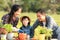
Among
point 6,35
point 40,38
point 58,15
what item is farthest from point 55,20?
point 6,35

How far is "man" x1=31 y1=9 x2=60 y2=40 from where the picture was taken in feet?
8.56

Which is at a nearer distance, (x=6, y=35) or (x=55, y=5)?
(x=6, y=35)

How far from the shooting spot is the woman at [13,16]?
263 cm

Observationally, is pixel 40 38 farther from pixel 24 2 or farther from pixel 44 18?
pixel 24 2

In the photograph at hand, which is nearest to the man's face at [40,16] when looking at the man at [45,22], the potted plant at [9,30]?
the man at [45,22]

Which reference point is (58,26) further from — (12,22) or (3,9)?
(3,9)

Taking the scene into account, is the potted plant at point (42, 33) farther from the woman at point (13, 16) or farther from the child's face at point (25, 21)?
the woman at point (13, 16)

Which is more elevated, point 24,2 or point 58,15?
point 24,2

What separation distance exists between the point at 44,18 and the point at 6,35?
2.12ft

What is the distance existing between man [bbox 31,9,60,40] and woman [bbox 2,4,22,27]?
0.30 meters

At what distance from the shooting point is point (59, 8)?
271 cm

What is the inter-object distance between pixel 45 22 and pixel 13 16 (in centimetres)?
51

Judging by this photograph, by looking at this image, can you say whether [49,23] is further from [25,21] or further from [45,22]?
[25,21]

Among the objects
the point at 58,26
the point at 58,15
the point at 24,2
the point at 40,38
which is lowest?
the point at 40,38
